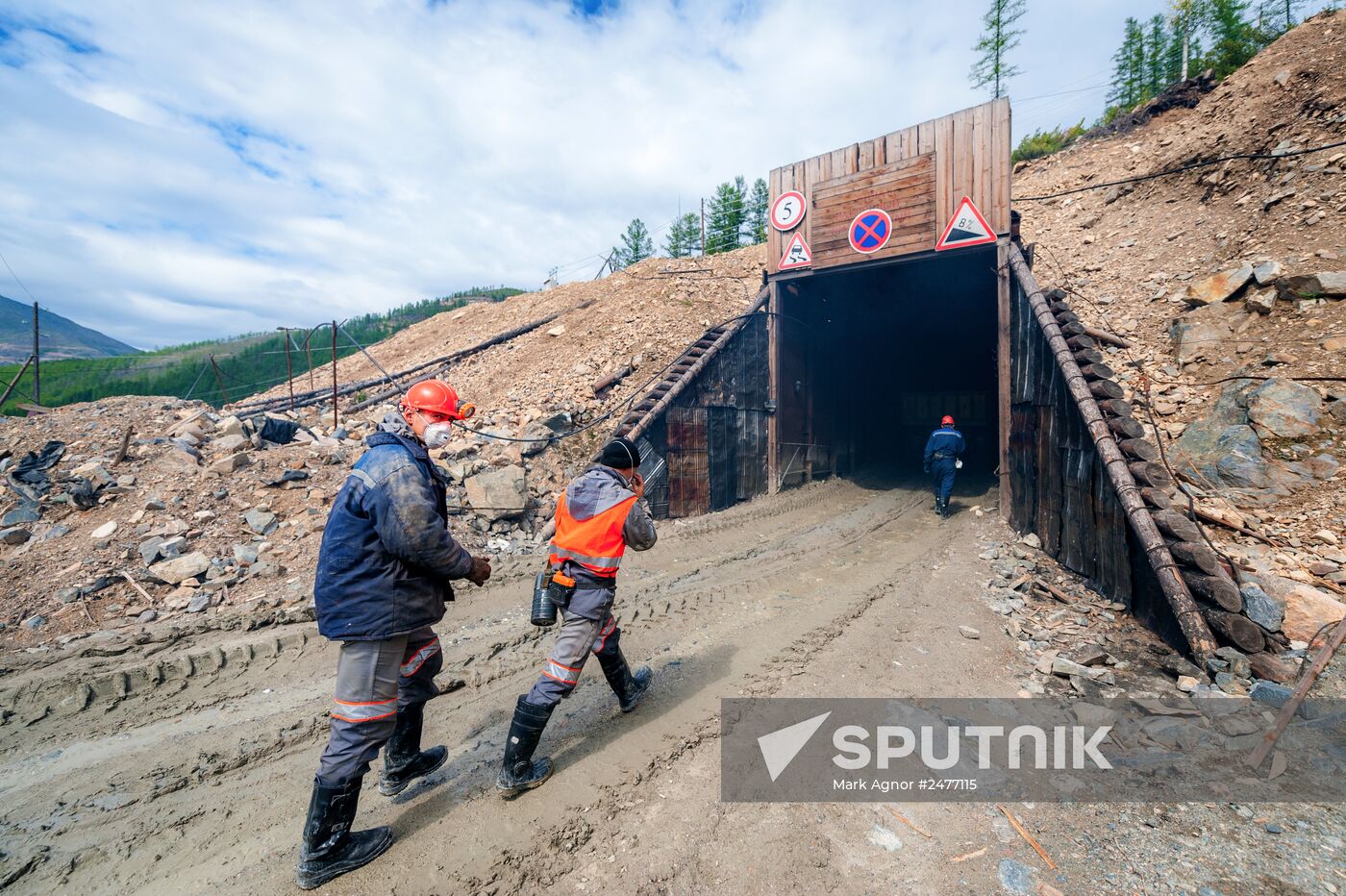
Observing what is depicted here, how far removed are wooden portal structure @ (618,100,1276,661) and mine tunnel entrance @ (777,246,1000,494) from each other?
2.5 inches

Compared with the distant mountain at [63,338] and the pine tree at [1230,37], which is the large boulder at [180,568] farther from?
the distant mountain at [63,338]

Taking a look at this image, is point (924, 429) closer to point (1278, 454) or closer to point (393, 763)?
point (1278, 454)

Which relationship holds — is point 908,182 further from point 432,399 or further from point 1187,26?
point 1187,26

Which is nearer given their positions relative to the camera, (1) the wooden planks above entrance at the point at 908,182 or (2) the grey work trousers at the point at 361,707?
(2) the grey work trousers at the point at 361,707

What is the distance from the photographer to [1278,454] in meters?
5.46

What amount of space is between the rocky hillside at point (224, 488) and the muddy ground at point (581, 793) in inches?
46.9

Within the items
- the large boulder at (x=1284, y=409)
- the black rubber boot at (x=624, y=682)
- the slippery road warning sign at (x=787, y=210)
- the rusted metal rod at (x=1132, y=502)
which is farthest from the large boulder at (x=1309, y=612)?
the slippery road warning sign at (x=787, y=210)

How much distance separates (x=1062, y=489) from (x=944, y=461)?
3.37 metres

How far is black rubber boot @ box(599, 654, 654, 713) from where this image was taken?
3.58m

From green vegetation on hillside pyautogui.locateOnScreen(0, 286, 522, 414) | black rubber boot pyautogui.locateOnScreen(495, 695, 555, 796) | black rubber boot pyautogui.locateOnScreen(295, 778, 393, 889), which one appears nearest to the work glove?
black rubber boot pyautogui.locateOnScreen(495, 695, 555, 796)

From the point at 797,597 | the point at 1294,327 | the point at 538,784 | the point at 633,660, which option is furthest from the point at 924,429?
the point at 538,784

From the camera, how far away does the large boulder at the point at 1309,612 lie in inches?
153

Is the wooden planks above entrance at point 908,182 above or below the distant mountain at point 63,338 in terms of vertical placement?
below

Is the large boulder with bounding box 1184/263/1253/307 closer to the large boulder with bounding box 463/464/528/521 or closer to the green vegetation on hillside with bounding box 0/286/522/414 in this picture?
the large boulder with bounding box 463/464/528/521
